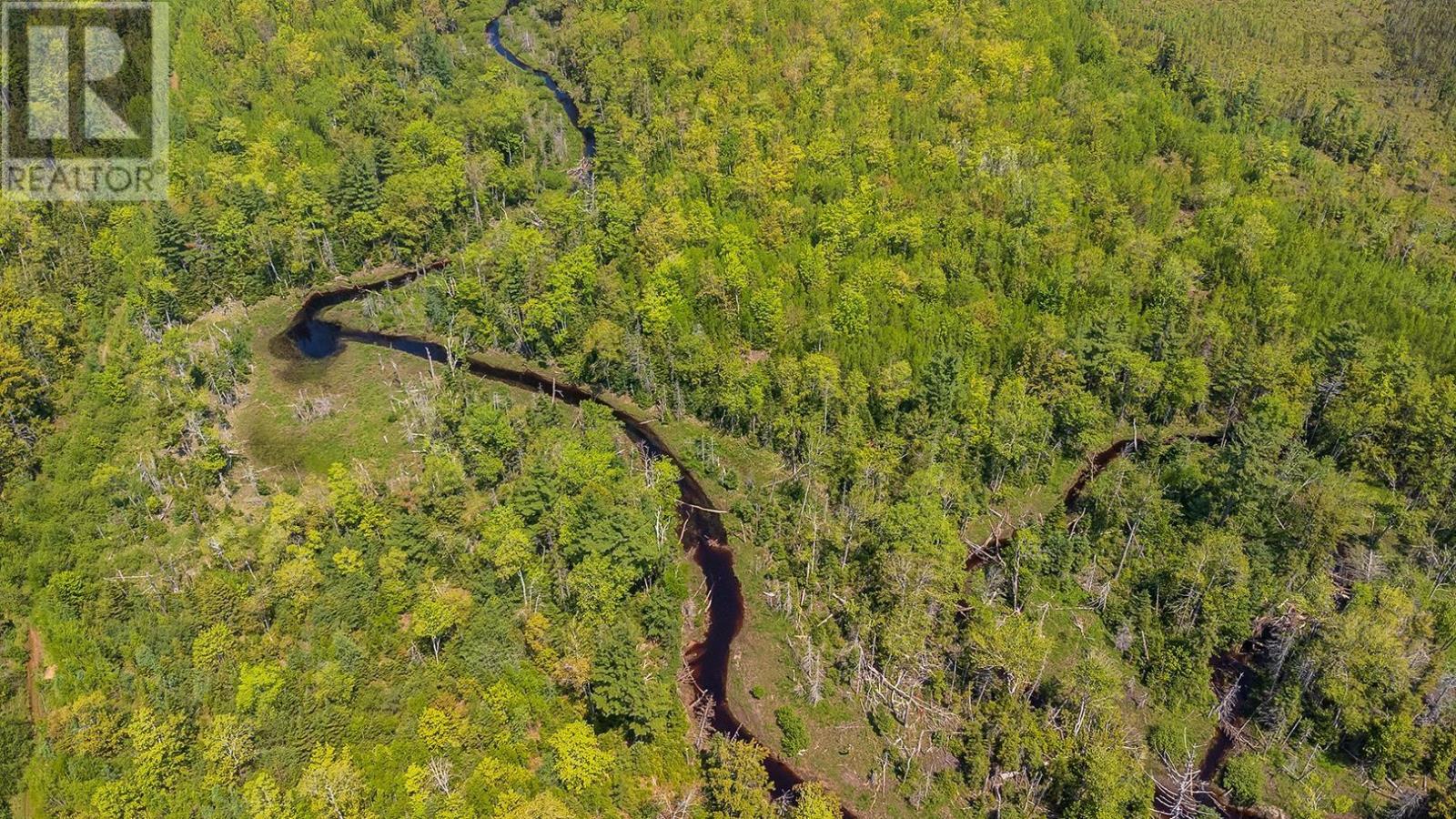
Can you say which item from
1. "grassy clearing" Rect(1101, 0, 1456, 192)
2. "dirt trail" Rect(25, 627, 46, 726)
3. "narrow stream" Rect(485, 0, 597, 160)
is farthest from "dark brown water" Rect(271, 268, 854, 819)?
"grassy clearing" Rect(1101, 0, 1456, 192)

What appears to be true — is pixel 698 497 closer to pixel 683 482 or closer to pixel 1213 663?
pixel 683 482

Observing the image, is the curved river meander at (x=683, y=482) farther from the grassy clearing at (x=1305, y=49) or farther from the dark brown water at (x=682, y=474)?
the grassy clearing at (x=1305, y=49)

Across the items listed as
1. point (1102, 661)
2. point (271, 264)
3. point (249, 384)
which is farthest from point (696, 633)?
point (271, 264)

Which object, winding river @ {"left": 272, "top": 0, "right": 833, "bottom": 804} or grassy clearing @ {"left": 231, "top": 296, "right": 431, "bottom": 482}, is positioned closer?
winding river @ {"left": 272, "top": 0, "right": 833, "bottom": 804}

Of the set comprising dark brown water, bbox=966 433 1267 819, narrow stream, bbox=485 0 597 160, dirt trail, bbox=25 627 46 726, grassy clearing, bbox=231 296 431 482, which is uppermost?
narrow stream, bbox=485 0 597 160

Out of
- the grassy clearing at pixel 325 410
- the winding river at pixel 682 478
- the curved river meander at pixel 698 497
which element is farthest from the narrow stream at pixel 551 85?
the grassy clearing at pixel 325 410

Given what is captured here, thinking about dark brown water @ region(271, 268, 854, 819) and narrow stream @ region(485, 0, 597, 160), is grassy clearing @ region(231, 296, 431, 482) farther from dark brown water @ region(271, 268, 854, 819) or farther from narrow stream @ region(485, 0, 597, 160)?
narrow stream @ region(485, 0, 597, 160)

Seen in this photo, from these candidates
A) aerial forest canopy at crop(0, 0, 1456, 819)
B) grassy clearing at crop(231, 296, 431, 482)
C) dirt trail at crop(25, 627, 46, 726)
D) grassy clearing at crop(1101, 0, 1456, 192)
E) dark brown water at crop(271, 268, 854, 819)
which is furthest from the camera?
grassy clearing at crop(1101, 0, 1456, 192)

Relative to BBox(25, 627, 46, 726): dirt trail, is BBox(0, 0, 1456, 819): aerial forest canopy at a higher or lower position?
higher
